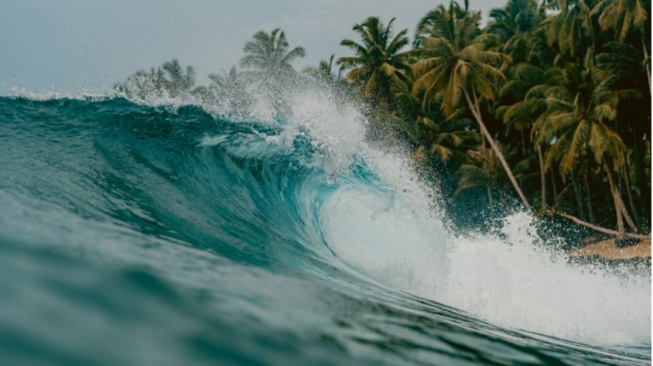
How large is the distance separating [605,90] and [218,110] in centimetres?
1634

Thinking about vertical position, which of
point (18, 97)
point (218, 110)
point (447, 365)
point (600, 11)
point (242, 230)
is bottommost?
point (447, 365)

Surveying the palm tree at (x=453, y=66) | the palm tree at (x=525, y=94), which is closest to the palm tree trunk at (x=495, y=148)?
the palm tree at (x=453, y=66)

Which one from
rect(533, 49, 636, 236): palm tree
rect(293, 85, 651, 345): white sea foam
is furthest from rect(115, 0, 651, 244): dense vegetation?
rect(293, 85, 651, 345): white sea foam

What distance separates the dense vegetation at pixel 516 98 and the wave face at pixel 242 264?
514 inches

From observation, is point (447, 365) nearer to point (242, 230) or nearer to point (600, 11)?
point (242, 230)

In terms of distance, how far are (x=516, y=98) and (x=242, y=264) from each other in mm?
25536

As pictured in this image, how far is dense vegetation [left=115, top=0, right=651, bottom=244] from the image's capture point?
20.1 metres

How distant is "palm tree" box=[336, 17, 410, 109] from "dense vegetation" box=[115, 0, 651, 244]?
0.05m

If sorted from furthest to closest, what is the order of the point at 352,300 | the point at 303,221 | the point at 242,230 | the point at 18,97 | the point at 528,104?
the point at 528,104, the point at 303,221, the point at 18,97, the point at 242,230, the point at 352,300

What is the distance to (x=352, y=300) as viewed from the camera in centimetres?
251

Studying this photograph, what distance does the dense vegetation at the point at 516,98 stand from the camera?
20109mm

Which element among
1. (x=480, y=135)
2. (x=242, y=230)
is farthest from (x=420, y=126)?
(x=242, y=230)

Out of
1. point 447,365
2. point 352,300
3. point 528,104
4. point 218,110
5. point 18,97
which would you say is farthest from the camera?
point 528,104

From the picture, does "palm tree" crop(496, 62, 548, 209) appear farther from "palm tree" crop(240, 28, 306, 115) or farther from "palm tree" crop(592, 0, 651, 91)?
"palm tree" crop(240, 28, 306, 115)
